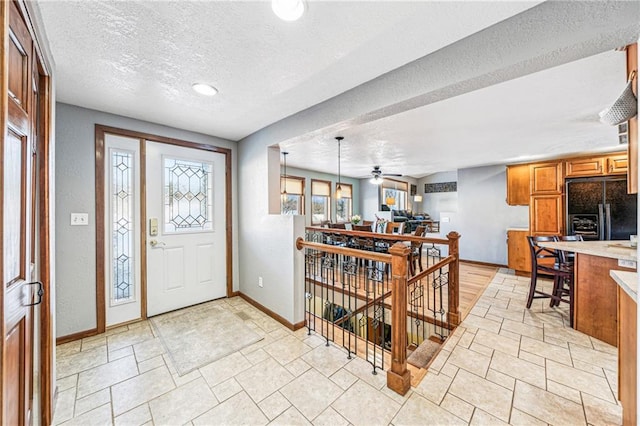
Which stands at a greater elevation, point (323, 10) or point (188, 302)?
point (323, 10)

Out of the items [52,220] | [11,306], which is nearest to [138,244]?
[52,220]

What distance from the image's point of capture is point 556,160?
4.43 meters

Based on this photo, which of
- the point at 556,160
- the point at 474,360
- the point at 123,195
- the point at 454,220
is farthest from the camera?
the point at 454,220

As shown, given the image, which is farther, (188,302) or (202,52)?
(188,302)

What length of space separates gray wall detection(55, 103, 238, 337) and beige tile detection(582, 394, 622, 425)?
163 inches

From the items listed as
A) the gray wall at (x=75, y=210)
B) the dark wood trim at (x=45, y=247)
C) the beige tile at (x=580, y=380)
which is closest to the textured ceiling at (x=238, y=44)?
the gray wall at (x=75, y=210)

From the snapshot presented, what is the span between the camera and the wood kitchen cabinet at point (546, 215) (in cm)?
434

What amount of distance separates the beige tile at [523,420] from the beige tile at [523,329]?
126 cm

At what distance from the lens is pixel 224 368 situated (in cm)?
203

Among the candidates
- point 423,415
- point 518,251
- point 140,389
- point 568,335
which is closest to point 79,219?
point 140,389

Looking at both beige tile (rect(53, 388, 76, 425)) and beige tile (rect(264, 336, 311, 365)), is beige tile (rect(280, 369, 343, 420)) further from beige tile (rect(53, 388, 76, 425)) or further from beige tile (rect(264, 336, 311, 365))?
beige tile (rect(53, 388, 76, 425))

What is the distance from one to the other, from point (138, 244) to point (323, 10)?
298cm

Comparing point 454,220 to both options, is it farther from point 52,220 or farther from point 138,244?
point 52,220

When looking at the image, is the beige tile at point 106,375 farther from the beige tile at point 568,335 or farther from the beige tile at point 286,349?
the beige tile at point 568,335
